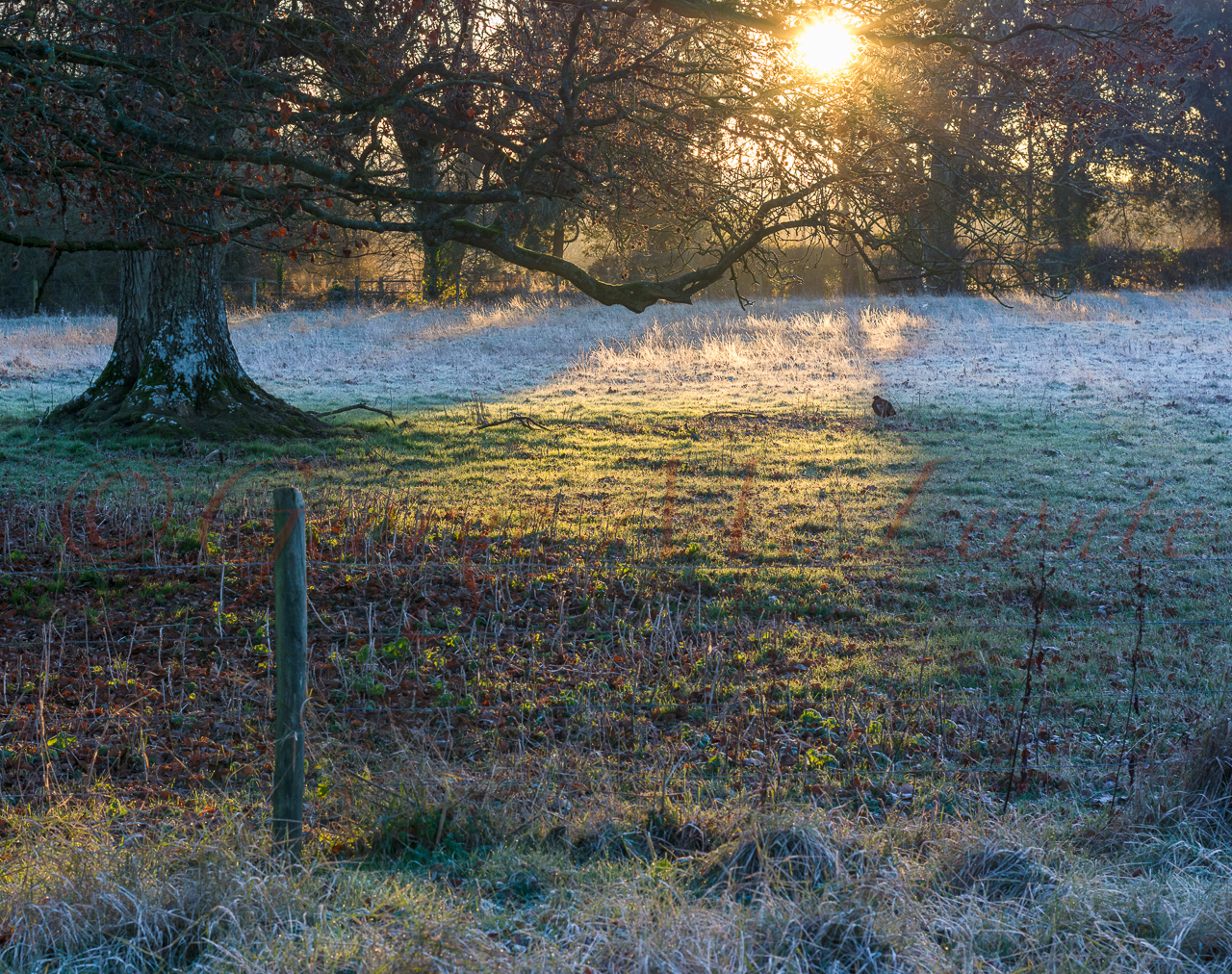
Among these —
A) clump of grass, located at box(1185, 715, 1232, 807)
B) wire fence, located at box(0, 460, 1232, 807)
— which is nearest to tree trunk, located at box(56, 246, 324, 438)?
wire fence, located at box(0, 460, 1232, 807)

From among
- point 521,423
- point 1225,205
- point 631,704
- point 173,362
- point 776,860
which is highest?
point 1225,205

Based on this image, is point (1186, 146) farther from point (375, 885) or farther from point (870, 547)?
point (375, 885)

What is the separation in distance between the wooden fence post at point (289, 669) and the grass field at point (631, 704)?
0.19 meters

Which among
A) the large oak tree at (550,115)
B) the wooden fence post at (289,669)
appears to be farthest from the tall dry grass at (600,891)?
the large oak tree at (550,115)

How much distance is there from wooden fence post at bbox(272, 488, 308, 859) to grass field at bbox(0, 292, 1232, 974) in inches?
7.5

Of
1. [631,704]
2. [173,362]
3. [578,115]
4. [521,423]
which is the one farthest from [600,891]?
[521,423]

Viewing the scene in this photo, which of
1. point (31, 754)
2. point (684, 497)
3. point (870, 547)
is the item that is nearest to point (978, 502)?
point (870, 547)

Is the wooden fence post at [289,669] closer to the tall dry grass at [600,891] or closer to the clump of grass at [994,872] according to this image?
the tall dry grass at [600,891]

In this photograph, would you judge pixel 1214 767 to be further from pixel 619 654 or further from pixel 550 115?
pixel 550 115

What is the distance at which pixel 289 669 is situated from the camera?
11.8 ft

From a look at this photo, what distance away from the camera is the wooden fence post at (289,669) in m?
3.54

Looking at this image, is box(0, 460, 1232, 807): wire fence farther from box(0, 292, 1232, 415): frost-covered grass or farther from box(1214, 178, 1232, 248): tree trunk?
box(1214, 178, 1232, 248): tree trunk

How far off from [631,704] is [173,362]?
32.9 ft

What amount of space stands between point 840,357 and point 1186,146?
19395 millimetres
